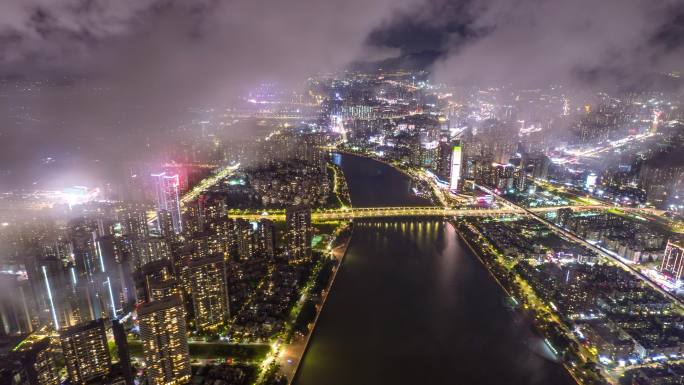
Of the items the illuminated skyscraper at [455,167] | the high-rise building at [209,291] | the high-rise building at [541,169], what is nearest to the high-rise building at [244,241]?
the high-rise building at [209,291]

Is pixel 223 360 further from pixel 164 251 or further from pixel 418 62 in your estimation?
pixel 418 62

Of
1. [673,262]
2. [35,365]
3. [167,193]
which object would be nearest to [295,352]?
[35,365]

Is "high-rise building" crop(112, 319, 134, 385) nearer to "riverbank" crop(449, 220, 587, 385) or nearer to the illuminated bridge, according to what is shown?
"riverbank" crop(449, 220, 587, 385)

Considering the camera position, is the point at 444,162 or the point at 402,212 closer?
the point at 402,212

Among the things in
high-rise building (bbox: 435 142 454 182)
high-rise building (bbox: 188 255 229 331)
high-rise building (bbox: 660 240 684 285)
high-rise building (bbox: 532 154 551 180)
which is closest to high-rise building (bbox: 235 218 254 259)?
high-rise building (bbox: 188 255 229 331)

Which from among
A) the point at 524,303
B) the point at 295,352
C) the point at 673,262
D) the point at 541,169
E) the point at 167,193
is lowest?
the point at 295,352

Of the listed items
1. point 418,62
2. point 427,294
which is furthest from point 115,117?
point 418,62

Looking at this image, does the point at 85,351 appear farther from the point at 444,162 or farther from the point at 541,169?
the point at 541,169
